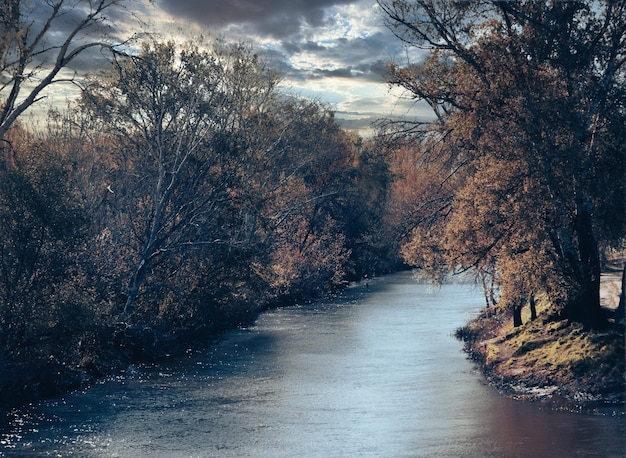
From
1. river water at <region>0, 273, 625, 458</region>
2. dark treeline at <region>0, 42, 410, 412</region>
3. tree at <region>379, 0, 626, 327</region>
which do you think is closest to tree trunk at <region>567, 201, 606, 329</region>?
tree at <region>379, 0, 626, 327</region>

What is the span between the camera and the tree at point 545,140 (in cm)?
2519

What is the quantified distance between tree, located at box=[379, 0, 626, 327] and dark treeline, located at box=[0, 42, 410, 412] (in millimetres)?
6079

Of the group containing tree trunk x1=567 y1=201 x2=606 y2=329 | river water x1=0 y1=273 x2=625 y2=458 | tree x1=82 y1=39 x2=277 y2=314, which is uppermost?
tree x1=82 y1=39 x2=277 y2=314

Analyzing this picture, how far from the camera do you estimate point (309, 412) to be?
23.5m

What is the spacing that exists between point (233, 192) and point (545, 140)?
18904mm

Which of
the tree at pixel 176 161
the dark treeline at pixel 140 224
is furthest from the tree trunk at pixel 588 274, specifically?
the tree at pixel 176 161

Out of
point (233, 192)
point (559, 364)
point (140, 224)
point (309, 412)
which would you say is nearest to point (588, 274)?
point (559, 364)

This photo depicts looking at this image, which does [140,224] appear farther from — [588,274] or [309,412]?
[588,274]

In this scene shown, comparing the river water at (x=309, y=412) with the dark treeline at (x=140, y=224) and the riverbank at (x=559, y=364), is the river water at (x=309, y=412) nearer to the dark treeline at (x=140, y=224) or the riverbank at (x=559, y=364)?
the riverbank at (x=559, y=364)

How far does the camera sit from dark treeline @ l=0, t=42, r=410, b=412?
80.2 ft

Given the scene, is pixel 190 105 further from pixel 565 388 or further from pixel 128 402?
pixel 565 388

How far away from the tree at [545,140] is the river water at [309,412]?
548 centimetres

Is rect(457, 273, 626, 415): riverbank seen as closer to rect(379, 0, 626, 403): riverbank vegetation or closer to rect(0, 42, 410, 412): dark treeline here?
rect(379, 0, 626, 403): riverbank vegetation

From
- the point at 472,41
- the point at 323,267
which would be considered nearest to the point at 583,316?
the point at 472,41
